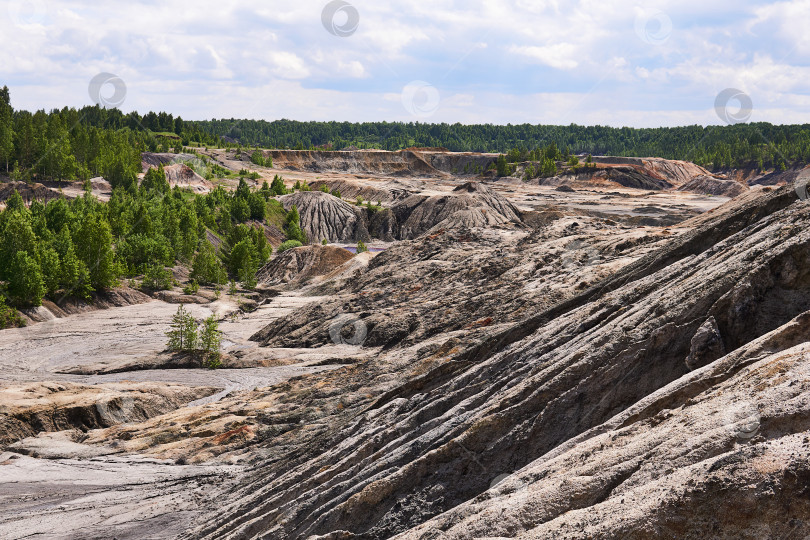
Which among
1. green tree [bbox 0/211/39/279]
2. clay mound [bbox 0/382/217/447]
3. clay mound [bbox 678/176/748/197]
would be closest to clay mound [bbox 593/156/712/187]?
clay mound [bbox 678/176/748/197]

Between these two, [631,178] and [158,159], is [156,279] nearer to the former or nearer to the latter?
[158,159]

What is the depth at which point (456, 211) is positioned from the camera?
107 metres

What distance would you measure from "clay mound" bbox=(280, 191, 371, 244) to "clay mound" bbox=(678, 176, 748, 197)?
9056cm

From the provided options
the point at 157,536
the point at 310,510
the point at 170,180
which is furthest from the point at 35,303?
the point at 170,180

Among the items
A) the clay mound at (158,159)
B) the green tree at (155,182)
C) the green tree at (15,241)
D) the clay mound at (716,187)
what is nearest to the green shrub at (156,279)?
the green tree at (15,241)

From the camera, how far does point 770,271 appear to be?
14.3 metres

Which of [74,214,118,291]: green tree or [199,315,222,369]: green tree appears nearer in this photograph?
[199,315,222,369]: green tree

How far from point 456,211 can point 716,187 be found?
86.0 m

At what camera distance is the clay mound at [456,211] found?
101 metres

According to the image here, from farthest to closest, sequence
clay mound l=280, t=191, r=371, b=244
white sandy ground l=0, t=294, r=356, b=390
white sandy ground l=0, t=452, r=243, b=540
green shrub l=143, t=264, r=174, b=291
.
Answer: clay mound l=280, t=191, r=371, b=244
green shrub l=143, t=264, r=174, b=291
white sandy ground l=0, t=294, r=356, b=390
white sandy ground l=0, t=452, r=243, b=540

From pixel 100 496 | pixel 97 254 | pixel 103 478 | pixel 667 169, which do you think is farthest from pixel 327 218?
pixel 667 169

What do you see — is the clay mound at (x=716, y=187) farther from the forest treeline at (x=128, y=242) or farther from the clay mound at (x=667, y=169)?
the forest treeline at (x=128, y=242)

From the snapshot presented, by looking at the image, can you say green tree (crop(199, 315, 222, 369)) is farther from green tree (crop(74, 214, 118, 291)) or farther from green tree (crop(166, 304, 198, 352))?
green tree (crop(74, 214, 118, 291))

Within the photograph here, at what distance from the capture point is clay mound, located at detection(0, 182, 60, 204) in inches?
4188
